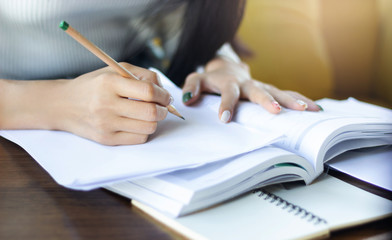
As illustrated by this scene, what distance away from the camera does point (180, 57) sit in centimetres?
98

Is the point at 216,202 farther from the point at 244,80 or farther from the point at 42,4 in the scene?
the point at 42,4

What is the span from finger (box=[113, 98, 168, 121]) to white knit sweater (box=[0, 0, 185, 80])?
1.51 feet

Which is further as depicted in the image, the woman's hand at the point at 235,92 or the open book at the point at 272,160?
the woman's hand at the point at 235,92

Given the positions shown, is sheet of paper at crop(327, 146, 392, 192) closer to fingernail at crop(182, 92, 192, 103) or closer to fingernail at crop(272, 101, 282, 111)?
fingernail at crop(272, 101, 282, 111)

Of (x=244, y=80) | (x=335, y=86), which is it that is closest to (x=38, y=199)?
(x=244, y=80)

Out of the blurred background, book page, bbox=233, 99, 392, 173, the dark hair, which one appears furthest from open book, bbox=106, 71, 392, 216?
the blurred background

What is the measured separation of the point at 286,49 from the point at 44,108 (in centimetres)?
133

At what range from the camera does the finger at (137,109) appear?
1.58ft

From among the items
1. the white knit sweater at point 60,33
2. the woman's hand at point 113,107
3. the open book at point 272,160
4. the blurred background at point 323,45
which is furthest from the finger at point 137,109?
the blurred background at point 323,45

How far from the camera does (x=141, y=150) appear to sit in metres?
0.46

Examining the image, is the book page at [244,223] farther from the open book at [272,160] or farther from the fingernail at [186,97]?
the fingernail at [186,97]

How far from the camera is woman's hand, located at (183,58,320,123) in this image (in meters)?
0.59

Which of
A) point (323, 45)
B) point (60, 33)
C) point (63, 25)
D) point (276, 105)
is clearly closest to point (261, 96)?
point (276, 105)

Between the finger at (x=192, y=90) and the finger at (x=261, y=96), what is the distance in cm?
9
